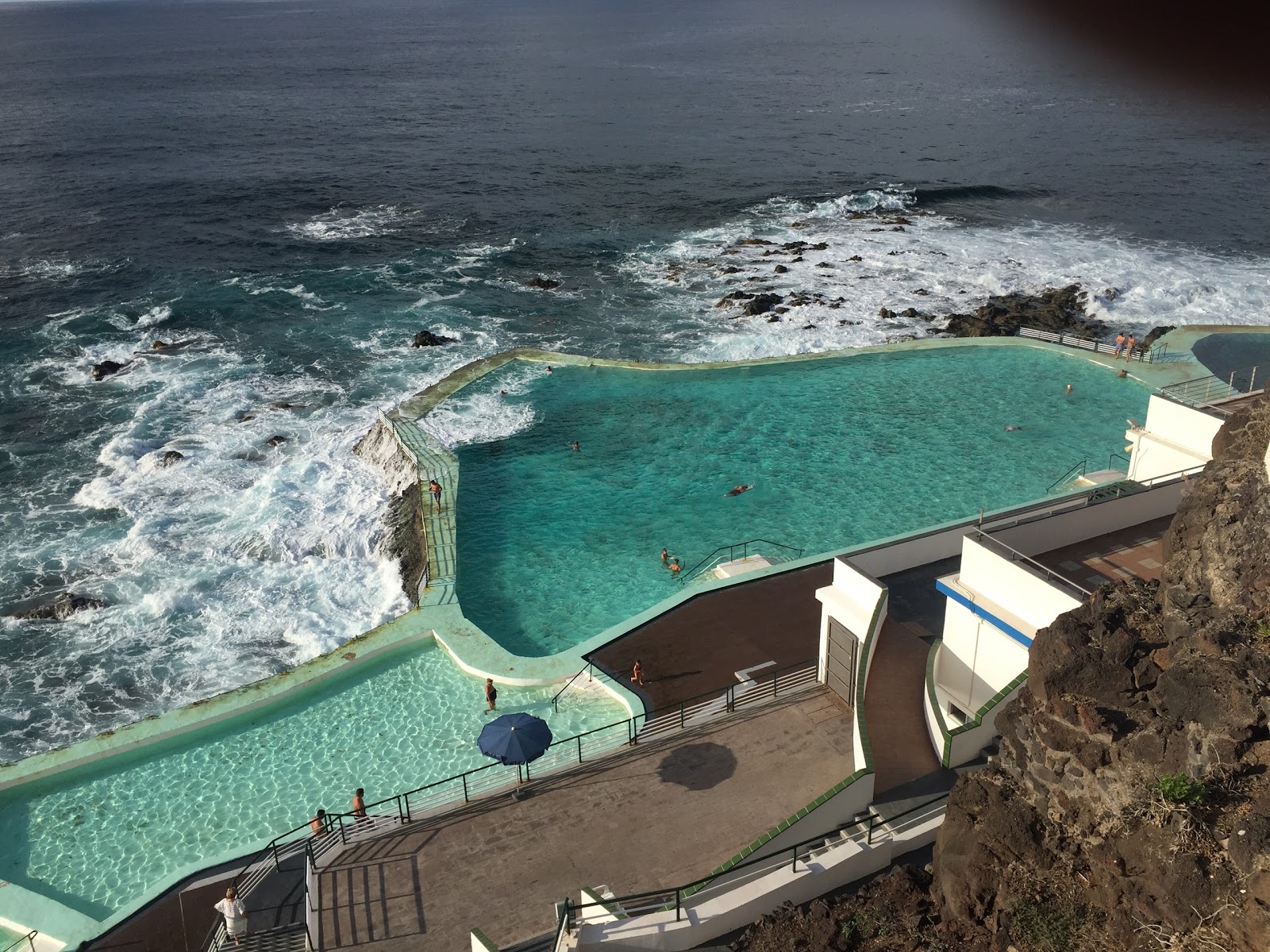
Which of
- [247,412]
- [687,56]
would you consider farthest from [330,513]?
[687,56]

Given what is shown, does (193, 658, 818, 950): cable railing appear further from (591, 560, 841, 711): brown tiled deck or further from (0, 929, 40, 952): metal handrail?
(0, 929, 40, 952): metal handrail

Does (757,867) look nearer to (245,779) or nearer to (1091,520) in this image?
(1091,520)

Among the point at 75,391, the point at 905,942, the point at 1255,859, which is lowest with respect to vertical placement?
the point at 75,391

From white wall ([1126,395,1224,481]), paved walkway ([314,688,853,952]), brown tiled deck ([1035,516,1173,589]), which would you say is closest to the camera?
paved walkway ([314,688,853,952])

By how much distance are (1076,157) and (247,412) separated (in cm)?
7395

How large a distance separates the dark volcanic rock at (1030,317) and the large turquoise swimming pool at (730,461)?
559cm

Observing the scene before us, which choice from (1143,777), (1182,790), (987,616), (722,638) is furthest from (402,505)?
(1182,790)

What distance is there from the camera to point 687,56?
149250 millimetres

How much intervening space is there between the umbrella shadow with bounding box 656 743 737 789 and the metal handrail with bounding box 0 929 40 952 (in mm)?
10310

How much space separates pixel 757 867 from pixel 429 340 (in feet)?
115

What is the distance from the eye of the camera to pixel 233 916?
44.5 ft

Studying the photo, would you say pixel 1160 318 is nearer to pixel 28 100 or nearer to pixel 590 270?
pixel 590 270

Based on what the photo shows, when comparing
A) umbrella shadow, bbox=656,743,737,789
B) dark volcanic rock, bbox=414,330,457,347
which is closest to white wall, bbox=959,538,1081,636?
umbrella shadow, bbox=656,743,737,789

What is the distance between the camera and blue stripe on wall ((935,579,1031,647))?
1559cm
